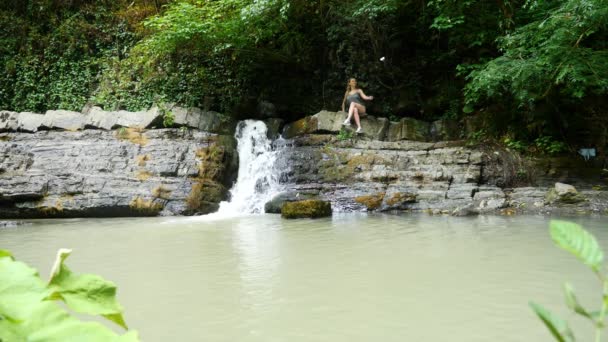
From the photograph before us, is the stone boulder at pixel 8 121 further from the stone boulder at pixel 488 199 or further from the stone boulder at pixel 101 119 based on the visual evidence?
the stone boulder at pixel 488 199

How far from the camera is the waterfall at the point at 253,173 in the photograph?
407 inches

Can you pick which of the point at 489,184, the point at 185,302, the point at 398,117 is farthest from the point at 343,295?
the point at 398,117

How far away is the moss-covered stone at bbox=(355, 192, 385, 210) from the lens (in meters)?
9.42

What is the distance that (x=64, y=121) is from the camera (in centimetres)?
1167

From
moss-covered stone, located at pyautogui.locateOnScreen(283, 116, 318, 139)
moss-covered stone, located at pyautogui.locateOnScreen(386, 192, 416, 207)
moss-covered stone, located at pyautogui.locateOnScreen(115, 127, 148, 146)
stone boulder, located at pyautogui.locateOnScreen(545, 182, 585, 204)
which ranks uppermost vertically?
moss-covered stone, located at pyautogui.locateOnScreen(283, 116, 318, 139)

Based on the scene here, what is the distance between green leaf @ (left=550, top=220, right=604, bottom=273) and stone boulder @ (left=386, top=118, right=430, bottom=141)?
11.0m

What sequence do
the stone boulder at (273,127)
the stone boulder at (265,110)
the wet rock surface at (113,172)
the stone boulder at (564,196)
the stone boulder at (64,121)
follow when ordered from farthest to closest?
the stone boulder at (265,110), the stone boulder at (273,127), the stone boulder at (64,121), the wet rock surface at (113,172), the stone boulder at (564,196)

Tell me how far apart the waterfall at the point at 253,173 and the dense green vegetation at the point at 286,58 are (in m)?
1.10

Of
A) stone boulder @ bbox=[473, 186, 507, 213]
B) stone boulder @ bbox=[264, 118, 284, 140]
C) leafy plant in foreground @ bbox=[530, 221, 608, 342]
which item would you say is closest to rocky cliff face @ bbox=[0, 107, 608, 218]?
stone boulder @ bbox=[473, 186, 507, 213]

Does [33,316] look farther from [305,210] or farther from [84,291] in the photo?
[305,210]

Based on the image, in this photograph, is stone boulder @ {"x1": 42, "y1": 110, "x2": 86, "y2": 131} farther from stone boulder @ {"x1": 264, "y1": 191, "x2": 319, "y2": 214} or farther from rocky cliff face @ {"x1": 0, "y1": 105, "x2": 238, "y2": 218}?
stone boulder @ {"x1": 264, "y1": 191, "x2": 319, "y2": 214}

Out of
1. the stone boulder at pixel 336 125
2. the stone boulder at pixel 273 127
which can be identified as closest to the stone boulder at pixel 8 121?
the stone boulder at pixel 273 127

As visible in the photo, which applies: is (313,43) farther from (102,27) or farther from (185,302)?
(185,302)

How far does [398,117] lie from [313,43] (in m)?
3.58
